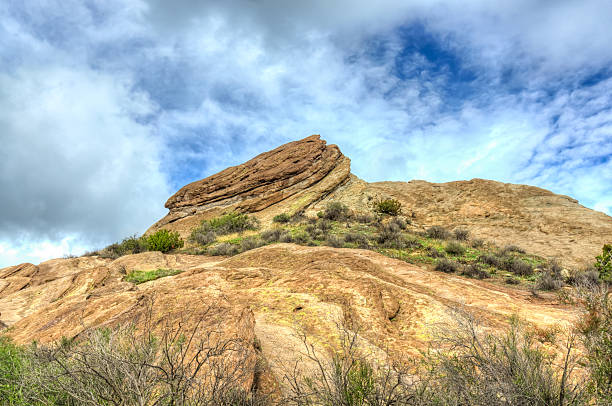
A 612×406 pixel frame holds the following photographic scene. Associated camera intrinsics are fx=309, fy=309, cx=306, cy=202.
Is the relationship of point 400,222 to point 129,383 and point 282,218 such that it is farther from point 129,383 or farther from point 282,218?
point 129,383

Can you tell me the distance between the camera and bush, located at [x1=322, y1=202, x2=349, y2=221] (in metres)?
20.5

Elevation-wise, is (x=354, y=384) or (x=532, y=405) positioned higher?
(x=354, y=384)

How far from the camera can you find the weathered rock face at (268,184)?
79.8 feet

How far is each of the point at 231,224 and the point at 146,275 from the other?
11.2 metres

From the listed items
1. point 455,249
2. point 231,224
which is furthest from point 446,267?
point 231,224

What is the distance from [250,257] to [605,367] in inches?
297

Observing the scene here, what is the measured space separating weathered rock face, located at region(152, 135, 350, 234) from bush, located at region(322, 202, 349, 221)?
1839 mm

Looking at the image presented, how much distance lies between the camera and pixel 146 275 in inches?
375

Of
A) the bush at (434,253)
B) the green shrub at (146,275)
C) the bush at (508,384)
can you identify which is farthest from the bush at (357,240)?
the bush at (508,384)

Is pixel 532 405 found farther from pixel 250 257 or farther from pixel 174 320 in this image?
pixel 250 257

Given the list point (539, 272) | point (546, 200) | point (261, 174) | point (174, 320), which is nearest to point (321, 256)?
point (174, 320)

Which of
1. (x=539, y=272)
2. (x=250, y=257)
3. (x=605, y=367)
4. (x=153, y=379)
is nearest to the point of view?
(x=153, y=379)

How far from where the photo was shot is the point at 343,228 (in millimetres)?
17984

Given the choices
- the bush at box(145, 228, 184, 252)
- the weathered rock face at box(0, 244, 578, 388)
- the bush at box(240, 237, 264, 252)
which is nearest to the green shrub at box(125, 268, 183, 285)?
the weathered rock face at box(0, 244, 578, 388)
